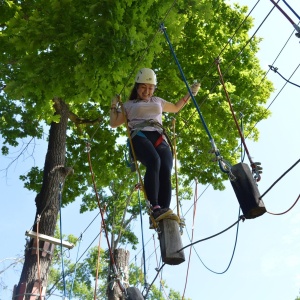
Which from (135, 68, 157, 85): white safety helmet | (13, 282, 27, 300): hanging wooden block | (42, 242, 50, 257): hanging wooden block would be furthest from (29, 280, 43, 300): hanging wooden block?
(135, 68, 157, 85): white safety helmet

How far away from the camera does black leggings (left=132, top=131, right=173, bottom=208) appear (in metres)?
3.60

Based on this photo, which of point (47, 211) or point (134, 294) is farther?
point (47, 211)

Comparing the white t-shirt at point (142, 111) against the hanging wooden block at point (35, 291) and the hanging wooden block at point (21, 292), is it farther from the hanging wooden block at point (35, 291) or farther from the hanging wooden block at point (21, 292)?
the hanging wooden block at point (21, 292)

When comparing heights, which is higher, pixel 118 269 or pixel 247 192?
pixel 118 269

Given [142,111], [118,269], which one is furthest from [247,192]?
[118,269]

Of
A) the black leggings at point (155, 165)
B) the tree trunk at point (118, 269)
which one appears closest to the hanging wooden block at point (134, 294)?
the black leggings at point (155, 165)

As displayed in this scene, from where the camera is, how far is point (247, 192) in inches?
112

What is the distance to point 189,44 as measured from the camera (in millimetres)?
7531

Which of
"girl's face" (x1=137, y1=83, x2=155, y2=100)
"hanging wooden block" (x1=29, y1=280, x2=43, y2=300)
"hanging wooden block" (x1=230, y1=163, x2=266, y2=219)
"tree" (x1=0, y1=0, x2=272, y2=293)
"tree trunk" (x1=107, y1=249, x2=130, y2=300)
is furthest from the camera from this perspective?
"tree trunk" (x1=107, y1=249, x2=130, y2=300)

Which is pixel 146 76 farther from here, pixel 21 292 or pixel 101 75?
pixel 21 292

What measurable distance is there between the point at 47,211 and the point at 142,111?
3.19 metres

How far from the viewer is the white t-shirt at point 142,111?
3.95 meters

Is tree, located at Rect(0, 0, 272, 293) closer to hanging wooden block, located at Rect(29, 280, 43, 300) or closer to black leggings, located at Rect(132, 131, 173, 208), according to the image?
hanging wooden block, located at Rect(29, 280, 43, 300)

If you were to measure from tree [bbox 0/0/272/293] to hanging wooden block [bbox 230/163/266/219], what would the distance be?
1420 millimetres
